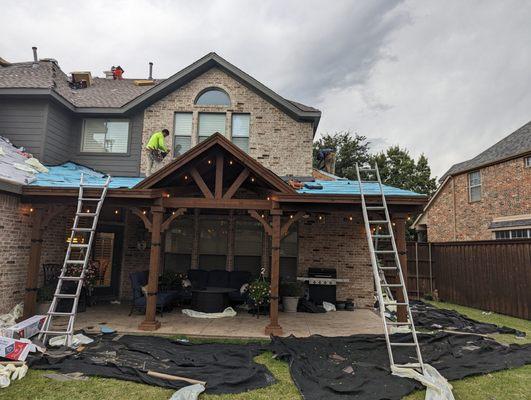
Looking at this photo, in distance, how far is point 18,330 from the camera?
561cm

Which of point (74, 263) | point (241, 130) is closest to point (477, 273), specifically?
point (241, 130)

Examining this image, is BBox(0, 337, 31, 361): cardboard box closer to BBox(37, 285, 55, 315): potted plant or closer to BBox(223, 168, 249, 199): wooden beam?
BBox(37, 285, 55, 315): potted plant

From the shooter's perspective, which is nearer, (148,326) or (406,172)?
(148,326)

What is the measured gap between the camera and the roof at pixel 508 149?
13972 millimetres

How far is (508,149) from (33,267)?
18434 mm

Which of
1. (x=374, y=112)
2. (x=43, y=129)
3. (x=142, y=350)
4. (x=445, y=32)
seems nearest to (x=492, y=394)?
(x=142, y=350)

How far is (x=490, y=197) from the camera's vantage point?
1491 cm

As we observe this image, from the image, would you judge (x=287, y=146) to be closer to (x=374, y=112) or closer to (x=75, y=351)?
(x=75, y=351)

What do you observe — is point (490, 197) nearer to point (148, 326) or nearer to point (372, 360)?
point (372, 360)

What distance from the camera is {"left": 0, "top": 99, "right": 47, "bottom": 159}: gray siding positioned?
9.84m

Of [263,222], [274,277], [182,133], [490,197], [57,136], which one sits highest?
[182,133]

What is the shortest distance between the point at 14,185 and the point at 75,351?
13.4ft

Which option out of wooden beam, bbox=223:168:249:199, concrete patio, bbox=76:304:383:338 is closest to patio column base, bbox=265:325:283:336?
concrete patio, bbox=76:304:383:338

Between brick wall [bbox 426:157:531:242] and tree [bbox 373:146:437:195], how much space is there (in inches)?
443
